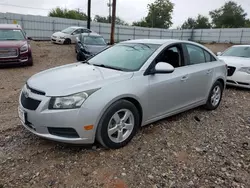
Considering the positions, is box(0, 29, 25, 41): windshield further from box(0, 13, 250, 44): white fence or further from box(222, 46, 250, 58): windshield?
box(0, 13, 250, 44): white fence

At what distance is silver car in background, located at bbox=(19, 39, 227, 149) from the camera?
276 cm

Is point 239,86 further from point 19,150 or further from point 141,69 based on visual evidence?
point 19,150

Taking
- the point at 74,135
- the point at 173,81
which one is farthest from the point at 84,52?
the point at 74,135

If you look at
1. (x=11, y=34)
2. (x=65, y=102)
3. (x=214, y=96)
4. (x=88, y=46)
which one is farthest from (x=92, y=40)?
(x=65, y=102)

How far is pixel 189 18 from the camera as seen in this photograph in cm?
6956

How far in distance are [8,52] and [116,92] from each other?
699 cm

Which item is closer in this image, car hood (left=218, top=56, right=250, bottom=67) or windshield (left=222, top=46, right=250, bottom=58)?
car hood (left=218, top=56, right=250, bottom=67)

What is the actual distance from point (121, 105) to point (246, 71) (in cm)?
547

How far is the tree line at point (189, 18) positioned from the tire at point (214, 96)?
5319 centimetres

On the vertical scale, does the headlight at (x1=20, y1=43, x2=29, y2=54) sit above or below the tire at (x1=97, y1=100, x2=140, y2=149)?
above

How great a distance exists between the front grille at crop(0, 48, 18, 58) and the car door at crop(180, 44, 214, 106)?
6.76 m

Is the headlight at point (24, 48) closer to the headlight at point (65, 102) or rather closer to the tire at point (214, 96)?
the headlight at point (65, 102)

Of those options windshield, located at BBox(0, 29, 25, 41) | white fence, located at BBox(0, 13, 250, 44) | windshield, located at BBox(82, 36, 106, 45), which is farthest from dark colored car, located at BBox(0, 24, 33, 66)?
white fence, located at BBox(0, 13, 250, 44)

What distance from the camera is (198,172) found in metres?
2.83
